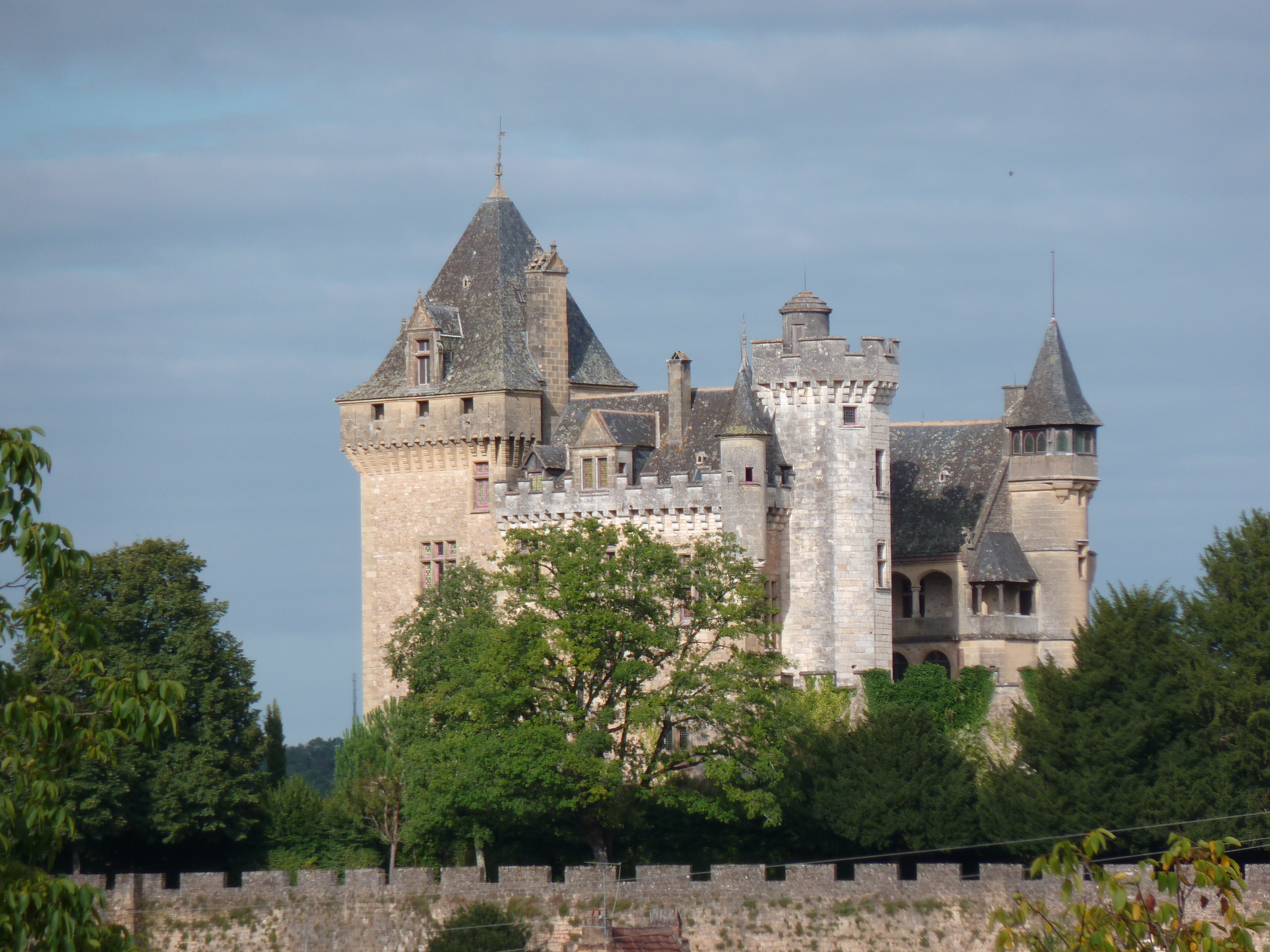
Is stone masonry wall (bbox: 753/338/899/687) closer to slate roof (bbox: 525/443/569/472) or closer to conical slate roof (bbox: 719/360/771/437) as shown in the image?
conical slate roof (bbox: 719/360/771/437)

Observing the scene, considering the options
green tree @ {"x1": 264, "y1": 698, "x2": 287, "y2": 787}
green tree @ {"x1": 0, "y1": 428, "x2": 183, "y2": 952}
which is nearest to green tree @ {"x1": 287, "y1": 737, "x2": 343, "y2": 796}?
green tree @ {"x1": 264, "y1": 698, "x2": 287, "y2": 787}

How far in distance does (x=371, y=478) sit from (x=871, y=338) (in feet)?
48.3

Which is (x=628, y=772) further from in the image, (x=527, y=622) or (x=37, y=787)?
(x=37, y=787)

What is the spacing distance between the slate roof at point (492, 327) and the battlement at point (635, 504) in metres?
3.15

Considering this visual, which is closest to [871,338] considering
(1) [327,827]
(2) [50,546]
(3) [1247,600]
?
(3) [1247,600]

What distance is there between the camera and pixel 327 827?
54000 mm

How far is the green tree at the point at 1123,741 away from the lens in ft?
150

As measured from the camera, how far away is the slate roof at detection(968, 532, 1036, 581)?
2259 inches

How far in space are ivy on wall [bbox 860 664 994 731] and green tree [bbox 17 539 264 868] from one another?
583 inches

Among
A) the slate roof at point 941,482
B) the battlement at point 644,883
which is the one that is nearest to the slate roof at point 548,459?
the slate roof at point 941,482

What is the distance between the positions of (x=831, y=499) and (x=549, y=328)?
32.1ft

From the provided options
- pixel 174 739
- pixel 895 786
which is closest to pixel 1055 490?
pixel 895 786

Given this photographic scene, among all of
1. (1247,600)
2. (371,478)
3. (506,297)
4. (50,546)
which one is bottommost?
(50,546)

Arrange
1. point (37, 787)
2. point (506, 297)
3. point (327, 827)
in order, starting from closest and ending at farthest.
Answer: point (37, 787), point (327, 827), point (506, 297)
